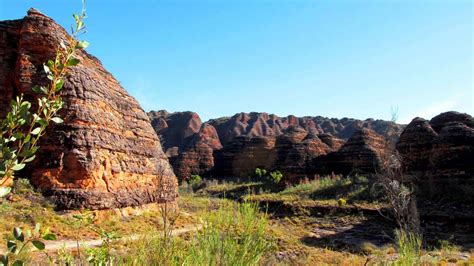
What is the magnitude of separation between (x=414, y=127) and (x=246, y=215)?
94.0ft

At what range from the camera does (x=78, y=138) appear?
49.8 feet

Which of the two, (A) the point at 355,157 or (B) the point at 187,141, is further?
(B) the point at 187,141

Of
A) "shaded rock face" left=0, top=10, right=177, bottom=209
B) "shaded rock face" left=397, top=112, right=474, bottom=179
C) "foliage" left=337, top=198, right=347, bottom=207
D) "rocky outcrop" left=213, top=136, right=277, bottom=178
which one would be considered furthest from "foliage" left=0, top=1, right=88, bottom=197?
"rocky outcrop" left=213, top=136, right=277, bottom=178

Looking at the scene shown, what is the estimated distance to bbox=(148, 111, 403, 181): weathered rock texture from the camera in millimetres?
40375

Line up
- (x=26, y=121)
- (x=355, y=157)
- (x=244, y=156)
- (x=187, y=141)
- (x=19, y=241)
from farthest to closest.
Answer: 1. (x=187, y=141)
2. (x=244, y=156)
3. (x=355, y=157)
4. (x=26, y=121)
5. (x=19, y=241)

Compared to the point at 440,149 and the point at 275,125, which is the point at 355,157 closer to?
the point at 440,149

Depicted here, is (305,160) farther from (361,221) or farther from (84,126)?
(84,126)

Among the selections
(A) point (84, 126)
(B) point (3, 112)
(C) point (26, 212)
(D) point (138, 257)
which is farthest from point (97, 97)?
(D) point (138, 257)

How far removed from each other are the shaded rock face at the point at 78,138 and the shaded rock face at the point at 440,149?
19499 millimetres

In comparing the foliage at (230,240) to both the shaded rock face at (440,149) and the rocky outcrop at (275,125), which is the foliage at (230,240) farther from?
the rocky outcrop at (275,125)

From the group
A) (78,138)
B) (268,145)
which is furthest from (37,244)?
(268,145)

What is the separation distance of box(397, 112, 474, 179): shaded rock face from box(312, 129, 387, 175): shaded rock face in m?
8.79

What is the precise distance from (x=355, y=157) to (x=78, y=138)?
103 feet

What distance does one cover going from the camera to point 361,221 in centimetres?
2186
